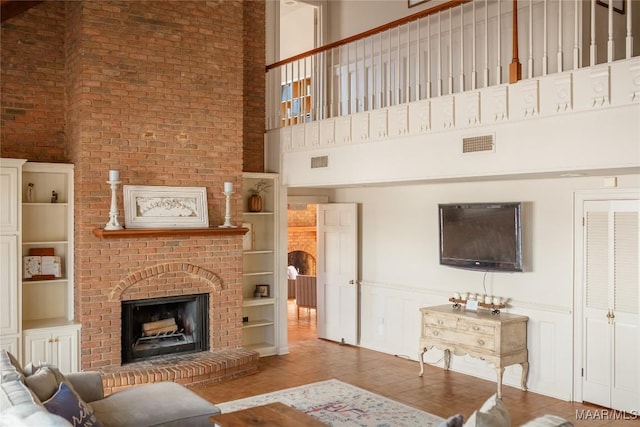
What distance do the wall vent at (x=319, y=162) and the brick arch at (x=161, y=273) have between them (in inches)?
69.1

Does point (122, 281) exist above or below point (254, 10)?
below

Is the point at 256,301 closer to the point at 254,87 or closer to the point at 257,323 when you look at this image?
the point at 257,323

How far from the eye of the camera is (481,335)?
6.09 meters

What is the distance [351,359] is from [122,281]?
9.71 ft

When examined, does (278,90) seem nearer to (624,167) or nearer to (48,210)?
(48,210)

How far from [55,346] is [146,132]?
241cm

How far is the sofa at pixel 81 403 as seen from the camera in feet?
9.46

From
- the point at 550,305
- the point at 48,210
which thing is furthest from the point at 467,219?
the point at 48,210

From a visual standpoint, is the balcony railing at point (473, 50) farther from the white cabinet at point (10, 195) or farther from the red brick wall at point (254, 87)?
the white cabinet at point (10, 195)

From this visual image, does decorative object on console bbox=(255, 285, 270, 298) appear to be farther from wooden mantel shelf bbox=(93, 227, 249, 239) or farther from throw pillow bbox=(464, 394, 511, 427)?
throw pillow bbox=(464, 394, 511, 427)

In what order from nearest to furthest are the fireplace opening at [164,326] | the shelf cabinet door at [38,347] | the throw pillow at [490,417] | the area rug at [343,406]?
the throw pillow at [490,417]
the area rug at [343,406]
the shelf cabinet door at [38,347]
the fireplace opening at [164,326]

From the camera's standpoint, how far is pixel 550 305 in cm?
612

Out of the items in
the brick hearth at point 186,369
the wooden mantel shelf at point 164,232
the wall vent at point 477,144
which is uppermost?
the wall vent at point 477,144

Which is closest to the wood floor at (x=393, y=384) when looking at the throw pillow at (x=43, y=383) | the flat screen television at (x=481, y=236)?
the flat screen television at (x=481, y=236)
